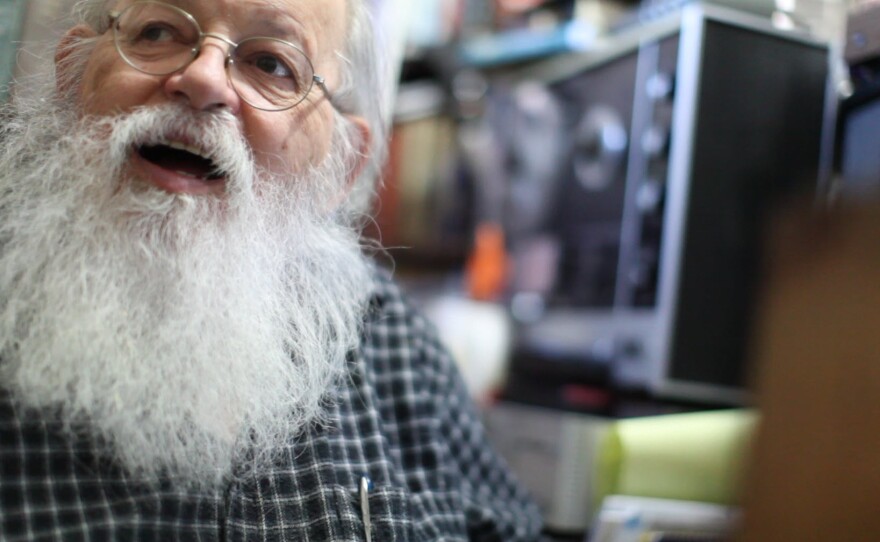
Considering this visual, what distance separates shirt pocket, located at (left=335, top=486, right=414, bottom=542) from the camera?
0.95m

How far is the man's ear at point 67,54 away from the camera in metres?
0.97

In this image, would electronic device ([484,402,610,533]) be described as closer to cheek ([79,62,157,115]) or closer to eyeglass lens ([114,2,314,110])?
eyeglass lens ([114,2,314,110])

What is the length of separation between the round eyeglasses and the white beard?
0.06m

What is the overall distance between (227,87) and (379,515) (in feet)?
1.73

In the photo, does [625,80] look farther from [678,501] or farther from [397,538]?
[397,538]

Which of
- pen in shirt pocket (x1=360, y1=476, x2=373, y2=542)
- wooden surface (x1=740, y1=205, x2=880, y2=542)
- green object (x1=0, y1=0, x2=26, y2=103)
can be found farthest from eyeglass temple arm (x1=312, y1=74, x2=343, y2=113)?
wooden surface (x1=740, y1=205, x2=880, y2=542)

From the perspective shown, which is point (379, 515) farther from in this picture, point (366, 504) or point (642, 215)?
point (642, 215)

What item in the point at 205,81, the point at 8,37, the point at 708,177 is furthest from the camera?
the point at 708,177

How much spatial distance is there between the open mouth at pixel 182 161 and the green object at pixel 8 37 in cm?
22

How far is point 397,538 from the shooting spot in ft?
3.21

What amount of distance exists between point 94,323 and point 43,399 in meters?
0.09

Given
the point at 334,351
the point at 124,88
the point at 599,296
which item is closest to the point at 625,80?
the point at 599,296

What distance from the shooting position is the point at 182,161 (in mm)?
942

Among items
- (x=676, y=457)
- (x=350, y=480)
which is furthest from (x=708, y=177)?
(x=350, y=480)
